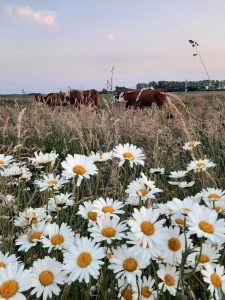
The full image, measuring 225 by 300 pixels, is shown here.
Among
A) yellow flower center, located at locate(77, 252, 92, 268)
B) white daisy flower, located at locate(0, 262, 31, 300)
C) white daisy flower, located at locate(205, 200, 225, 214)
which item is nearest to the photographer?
white daisy flower, located at locate(0, 262, 31, 300)

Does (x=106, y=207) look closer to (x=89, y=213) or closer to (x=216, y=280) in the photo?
(x=89, y=213)

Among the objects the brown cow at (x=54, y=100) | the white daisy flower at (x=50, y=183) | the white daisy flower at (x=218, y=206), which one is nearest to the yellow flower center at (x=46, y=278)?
the white daisy flower at (x=50, y=183)

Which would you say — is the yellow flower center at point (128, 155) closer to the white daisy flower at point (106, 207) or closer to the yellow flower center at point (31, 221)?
the white daisy flower at point (106, 207)

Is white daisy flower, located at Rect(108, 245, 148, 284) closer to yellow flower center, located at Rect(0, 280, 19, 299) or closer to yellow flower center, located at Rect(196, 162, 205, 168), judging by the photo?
yellow flower center, located at Rect(0, 280, 19, 299)

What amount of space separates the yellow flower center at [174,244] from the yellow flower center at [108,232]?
19 cm

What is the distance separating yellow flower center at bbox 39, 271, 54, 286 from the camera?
48.4 inches

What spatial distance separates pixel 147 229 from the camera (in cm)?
118

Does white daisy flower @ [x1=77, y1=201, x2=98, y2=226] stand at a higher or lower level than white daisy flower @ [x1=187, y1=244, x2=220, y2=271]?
higher

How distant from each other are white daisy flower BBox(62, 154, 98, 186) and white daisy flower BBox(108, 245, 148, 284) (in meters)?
0.46

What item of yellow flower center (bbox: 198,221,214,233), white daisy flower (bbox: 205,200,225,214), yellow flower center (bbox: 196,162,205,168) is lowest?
white daisy flower (bbox: 205,200,225,214)

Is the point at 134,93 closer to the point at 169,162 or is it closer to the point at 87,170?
the point at 169,162

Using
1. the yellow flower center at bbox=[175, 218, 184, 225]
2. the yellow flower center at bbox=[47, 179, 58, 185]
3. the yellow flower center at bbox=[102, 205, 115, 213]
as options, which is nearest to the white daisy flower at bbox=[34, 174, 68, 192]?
the yellow flower center at bbox=[47, 179, 58, 185]

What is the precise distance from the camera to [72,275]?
3.82 feet

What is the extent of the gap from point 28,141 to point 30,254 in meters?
3.57
